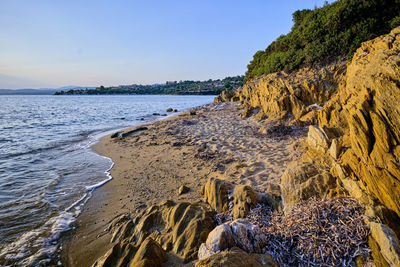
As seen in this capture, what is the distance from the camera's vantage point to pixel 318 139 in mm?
5113

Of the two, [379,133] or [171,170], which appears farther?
Answer: [171,170]

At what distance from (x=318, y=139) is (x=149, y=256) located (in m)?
4.78

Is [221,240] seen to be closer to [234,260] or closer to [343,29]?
[234,260]

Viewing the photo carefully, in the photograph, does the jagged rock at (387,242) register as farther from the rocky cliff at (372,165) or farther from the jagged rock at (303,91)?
the jagged rock at (303,91)

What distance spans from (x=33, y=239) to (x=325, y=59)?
16.4 meters

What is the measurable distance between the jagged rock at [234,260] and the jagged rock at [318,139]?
348cm

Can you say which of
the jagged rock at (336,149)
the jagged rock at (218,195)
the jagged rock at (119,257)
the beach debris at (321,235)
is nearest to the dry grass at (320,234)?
the beach debris at (321,235)

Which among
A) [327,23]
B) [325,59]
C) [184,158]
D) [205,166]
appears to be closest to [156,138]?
[184,158]

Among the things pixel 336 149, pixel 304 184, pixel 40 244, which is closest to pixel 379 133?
pixel 336 149

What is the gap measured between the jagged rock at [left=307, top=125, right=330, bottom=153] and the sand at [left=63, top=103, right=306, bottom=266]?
1.09 metres

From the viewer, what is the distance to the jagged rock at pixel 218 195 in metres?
4.03

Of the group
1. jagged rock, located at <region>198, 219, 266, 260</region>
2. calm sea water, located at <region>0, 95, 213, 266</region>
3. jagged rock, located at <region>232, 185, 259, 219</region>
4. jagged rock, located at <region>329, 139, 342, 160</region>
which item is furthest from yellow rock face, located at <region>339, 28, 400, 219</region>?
calm sea water, located at <region>0, 95, 213, 266</region>

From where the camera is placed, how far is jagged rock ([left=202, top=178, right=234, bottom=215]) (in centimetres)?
403

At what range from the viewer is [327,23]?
44.3ft
